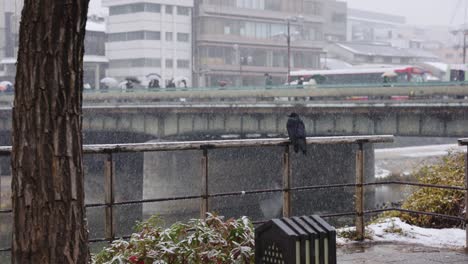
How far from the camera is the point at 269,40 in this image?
99812 millimetres

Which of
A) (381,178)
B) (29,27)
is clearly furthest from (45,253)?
(381,178)

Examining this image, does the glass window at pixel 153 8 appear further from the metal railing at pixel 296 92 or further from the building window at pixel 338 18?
the building window at pixel 338 18

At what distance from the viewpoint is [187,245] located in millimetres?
5934

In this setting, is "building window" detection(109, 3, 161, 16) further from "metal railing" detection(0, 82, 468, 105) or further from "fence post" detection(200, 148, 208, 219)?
"fence post" detection(200, 148, 208, 219)

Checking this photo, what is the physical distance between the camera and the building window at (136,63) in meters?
90.8

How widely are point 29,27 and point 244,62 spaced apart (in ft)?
305

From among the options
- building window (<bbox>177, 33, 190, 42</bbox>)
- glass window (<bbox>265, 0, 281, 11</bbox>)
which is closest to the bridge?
building window (<bbox>177, 33, 190, 42</bbox>)

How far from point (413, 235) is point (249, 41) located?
89.6m

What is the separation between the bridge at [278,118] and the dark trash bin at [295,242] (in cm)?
3057

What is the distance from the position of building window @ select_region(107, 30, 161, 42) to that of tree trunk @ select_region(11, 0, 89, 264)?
86.7m

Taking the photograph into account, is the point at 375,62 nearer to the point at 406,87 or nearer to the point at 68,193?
the point at 406,87

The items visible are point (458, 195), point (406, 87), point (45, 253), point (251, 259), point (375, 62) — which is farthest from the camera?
point (375, 62)

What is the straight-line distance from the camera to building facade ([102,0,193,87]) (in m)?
90.4

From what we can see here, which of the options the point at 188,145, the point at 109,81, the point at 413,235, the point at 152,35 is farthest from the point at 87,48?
the point at 188,145
